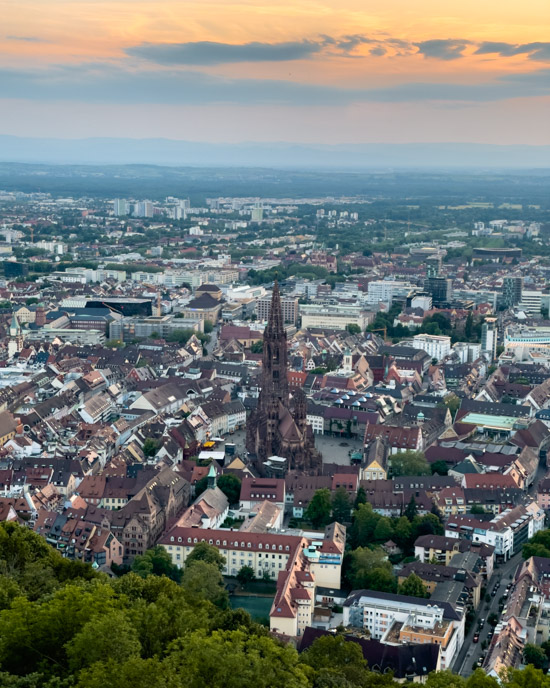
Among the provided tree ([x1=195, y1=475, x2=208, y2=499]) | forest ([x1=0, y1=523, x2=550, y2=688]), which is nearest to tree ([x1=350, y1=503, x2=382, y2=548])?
tree ([x1=195, y1=475, x2=208, y2=499])

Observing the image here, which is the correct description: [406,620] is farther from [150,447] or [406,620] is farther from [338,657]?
[150,447]

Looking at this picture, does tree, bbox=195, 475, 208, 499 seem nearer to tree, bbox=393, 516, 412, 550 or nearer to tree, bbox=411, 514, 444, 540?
tree, bbox=393, 516, 412, 550

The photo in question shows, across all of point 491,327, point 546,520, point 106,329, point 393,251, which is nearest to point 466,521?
point 546,520

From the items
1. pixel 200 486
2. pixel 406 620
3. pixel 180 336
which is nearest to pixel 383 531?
pixel 406 620

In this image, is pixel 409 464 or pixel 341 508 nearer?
pixel 341 508

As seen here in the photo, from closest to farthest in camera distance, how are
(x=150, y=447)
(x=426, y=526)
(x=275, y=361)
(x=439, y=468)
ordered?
1. (x=426, y=526)
2. (x=439, y=468)
3. (x=275, y=361)
4. (x=150, y=447)

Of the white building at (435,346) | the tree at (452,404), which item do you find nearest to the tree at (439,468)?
the tree at (452,404)

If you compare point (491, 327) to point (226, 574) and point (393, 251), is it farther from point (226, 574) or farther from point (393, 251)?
point (393, 251)
